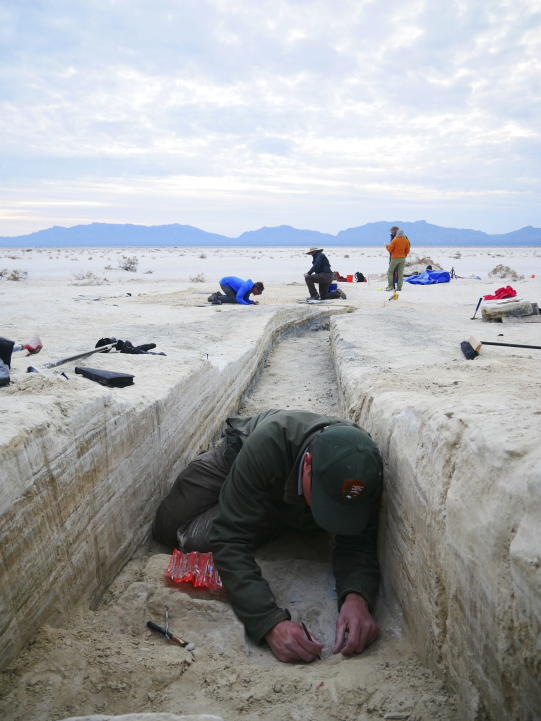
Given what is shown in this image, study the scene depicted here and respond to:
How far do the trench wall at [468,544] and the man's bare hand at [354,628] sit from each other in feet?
0.52

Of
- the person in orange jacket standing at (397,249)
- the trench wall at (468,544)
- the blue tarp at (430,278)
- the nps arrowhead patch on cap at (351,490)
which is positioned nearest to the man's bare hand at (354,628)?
the trench wall at (468,544)

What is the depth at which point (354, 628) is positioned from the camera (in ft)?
6.45

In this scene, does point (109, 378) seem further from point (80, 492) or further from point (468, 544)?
point (468, 544)

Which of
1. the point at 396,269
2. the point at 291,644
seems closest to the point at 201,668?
the point at 291,644

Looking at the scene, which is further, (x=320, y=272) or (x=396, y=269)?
(x=396, y=269)

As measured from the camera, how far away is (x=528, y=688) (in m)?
1.15

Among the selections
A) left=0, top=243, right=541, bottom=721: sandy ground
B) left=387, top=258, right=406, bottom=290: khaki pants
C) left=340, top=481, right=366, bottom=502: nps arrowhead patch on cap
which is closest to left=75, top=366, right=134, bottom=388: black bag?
left=0, top=243, right=541, bottom=721: sandy ground

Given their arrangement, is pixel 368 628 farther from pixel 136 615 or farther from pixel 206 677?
pixel 136 615

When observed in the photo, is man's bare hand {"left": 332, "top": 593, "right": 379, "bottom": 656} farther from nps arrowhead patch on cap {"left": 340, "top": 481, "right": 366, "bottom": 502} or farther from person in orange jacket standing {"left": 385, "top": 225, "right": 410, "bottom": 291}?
person in orange jacket standing {"left": 385, "top": 225, "right": 410, "bottom": 291}

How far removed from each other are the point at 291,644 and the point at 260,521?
498mm

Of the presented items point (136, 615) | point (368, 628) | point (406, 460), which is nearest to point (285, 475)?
point (406, 460)

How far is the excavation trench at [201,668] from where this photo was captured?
1541 mm

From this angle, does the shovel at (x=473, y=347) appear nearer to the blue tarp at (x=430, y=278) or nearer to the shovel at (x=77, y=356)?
the shovel at (x=77, y=356)

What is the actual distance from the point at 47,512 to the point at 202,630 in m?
0.84
